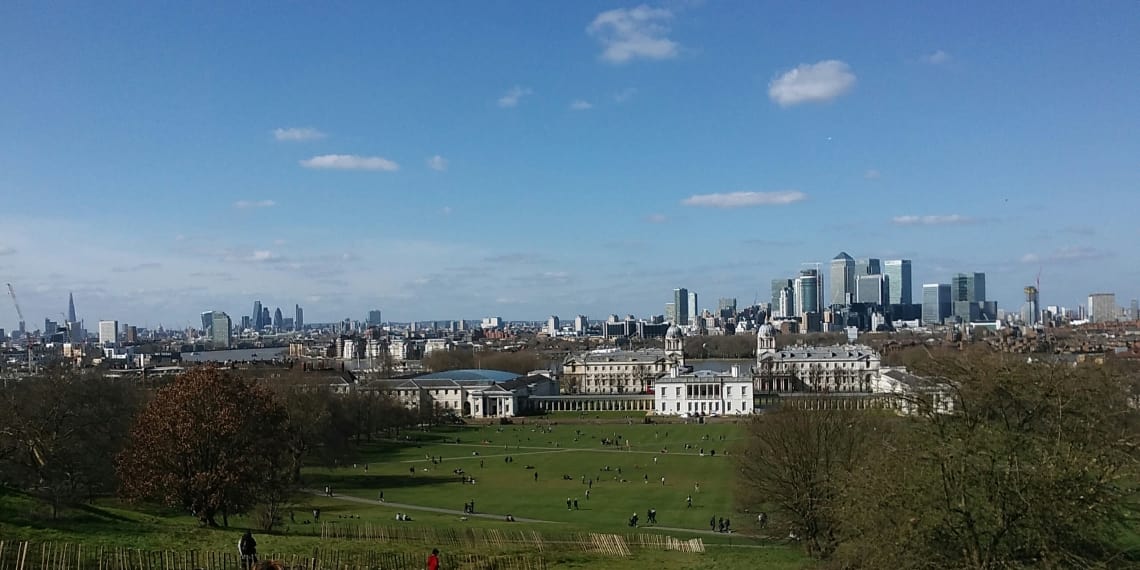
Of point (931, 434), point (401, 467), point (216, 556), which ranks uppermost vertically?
point (931, 434)

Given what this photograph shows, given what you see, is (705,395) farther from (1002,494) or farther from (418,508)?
(1002,494)

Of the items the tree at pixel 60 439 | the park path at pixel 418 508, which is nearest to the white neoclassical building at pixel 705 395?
the park path at pixel 418 508

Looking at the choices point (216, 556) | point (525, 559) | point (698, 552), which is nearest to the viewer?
point (216, 556)

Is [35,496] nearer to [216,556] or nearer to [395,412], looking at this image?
[216,556]

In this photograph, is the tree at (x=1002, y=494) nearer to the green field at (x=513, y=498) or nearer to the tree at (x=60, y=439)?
the green field at (x=513, y=498)

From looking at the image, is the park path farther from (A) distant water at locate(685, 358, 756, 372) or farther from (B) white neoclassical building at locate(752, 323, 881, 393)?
(B) white neoclassical building at locate(752, 323, 881, 393)

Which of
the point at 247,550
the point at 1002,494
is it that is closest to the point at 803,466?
the point at 1002,494

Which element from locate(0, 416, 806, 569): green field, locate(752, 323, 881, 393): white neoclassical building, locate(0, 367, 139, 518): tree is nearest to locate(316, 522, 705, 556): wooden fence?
locate(0, 416, 806, 569): green field

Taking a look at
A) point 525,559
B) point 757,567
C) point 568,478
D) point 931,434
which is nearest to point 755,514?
point 757,567
